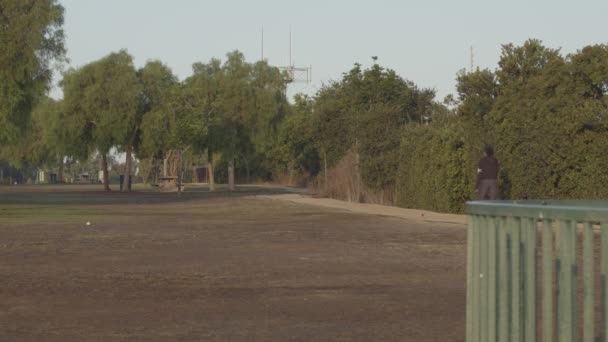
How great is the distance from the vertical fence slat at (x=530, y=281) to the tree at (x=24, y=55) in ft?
110

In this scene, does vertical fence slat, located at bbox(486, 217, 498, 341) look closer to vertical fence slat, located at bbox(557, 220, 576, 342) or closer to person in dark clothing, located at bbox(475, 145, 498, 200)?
vertical fence slat, located at bbox(557, 220, 576, 342)

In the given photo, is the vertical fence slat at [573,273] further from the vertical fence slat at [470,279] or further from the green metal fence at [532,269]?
the vertical fence slat at [470,279]

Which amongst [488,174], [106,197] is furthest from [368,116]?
[106,197]

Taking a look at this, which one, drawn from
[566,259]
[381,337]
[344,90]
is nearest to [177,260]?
[381,337]

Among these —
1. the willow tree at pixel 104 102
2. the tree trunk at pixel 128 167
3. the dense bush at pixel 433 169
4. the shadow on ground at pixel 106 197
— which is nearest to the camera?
the dense bush at pixel 433 169

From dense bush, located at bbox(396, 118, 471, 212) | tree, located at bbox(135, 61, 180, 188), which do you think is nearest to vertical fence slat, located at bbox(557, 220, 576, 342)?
dense bush, located at bbox(396, 118, 471, 212)

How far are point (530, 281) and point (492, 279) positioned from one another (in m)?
0.36

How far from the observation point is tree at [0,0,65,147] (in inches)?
1439

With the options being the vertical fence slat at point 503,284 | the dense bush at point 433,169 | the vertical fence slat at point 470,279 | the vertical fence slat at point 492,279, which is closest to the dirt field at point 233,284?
the vertical fence slat at point 470,279

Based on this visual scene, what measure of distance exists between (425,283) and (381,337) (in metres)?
3.90

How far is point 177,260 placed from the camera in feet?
50.3

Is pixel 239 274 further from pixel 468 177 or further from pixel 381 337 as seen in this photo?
pixel 468 177

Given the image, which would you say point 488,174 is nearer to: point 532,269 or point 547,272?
point 532,269

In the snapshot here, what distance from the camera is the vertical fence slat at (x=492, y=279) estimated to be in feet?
16.8
